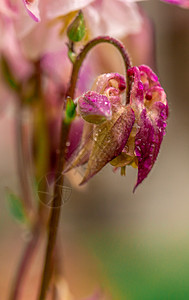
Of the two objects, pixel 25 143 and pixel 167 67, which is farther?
pixel 167 67

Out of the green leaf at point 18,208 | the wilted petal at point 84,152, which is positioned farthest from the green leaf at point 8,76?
the wilted petal at point 84,152

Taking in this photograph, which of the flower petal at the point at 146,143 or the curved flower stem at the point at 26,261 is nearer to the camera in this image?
the flower petal at the point at 146,143

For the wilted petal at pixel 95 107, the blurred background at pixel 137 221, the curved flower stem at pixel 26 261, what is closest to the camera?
the wilted petal at pixel 95 107

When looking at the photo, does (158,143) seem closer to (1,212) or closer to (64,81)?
(64,81)

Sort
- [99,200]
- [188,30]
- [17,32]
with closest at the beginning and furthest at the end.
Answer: [17,32]
[99,200]
[188,30]

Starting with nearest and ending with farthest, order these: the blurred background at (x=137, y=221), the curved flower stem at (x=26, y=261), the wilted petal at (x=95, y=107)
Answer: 1. the wilted petal at (x=95, y=107)
2. the curved flower stem at (x=26, y=261)
3. the blurred background at (x=137, y=221)

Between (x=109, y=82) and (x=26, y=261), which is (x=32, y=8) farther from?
(x=26, y=261)

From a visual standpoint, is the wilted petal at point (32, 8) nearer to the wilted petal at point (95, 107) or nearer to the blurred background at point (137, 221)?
the wilted petal at point (95, 107)

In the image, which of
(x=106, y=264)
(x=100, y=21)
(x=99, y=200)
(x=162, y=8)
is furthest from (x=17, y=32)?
(x=162, y=8)

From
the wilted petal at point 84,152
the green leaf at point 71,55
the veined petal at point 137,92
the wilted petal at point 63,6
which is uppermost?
the wilted petal at point 63,6
